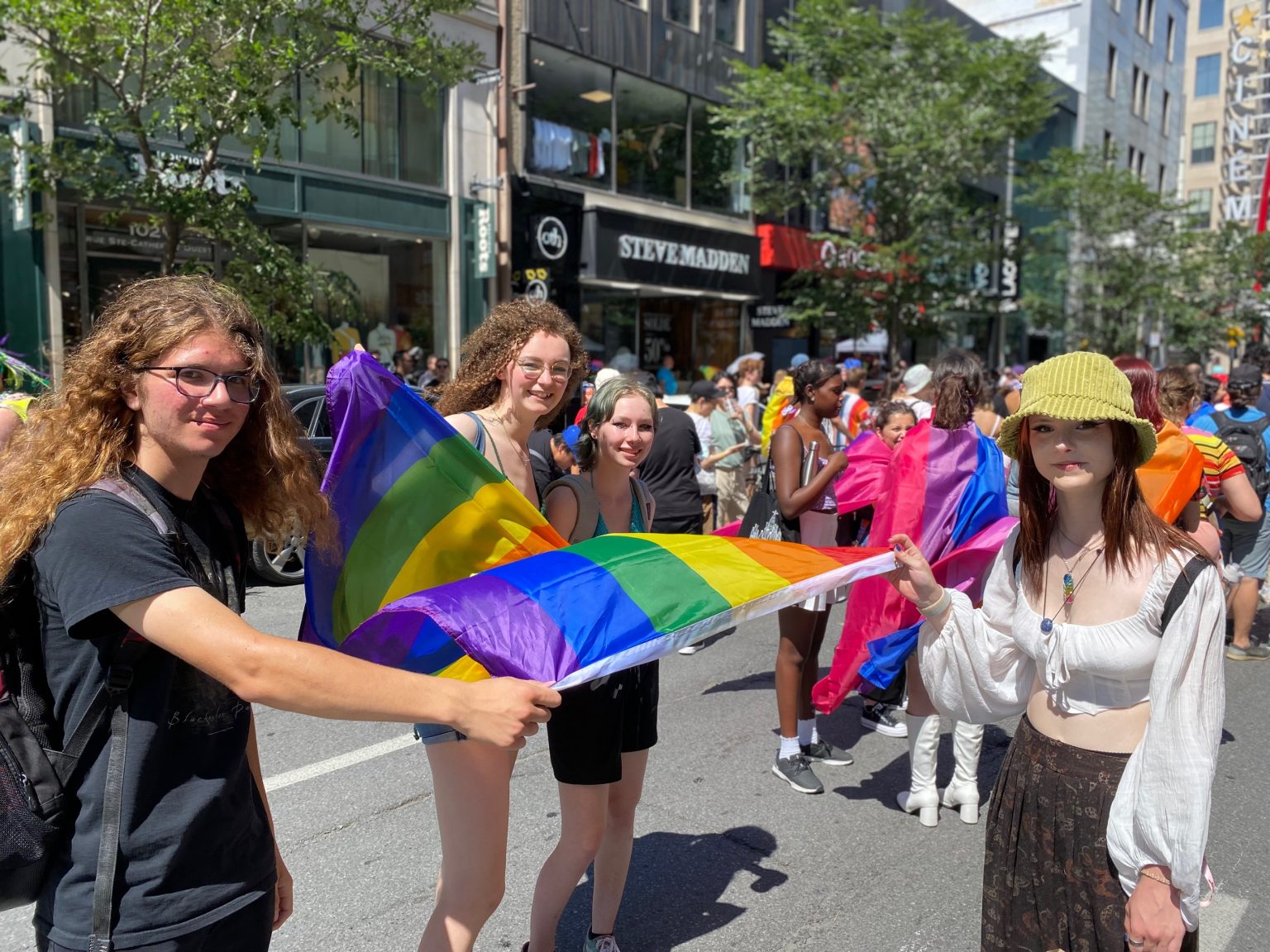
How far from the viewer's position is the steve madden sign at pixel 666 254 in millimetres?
18125

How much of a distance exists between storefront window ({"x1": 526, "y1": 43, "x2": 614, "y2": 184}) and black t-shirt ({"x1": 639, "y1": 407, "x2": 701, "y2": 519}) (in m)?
12.6

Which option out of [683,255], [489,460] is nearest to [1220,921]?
[489,460]

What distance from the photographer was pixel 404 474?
2.41m

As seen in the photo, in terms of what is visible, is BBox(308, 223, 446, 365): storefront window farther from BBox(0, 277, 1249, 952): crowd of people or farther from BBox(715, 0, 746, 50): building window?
BBox(0, 277, 1249, 952): crowd of people

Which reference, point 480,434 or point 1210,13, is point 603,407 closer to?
A: point 480,434

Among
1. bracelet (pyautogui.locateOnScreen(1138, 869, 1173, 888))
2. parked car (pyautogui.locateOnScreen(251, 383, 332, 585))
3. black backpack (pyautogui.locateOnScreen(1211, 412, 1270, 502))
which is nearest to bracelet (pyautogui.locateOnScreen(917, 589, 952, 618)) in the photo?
bracelet (pyautogui.locateOnScreen(1138, 869, 1173, 888))

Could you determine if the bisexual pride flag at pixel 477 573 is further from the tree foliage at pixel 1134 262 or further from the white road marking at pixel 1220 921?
the tree foliage at pixel 1134 262

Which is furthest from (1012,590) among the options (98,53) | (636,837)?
(98,53)

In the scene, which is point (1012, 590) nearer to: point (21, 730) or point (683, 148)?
point (21, 730)

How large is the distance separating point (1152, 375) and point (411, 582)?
8.31 ft

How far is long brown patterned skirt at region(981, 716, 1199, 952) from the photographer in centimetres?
207

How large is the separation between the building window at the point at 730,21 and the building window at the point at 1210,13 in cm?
4534

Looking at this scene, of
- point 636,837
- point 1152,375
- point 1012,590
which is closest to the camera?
point 1012,590

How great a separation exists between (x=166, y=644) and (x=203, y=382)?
47cm
